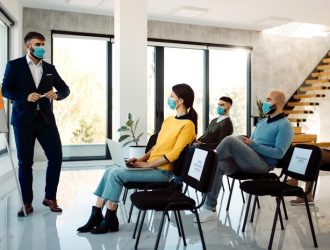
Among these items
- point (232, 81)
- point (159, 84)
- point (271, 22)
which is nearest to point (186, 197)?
point (159, 84)

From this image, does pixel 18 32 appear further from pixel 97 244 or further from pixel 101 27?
pixel 97 244

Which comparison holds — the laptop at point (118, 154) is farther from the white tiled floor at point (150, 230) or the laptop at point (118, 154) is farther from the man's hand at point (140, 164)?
the white tiled floor at point (150, 230)

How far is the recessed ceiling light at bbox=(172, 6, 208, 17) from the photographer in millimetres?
7323

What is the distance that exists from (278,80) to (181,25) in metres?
2.80

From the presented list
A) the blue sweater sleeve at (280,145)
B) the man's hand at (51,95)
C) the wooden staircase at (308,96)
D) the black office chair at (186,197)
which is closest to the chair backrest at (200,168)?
the black office chair at (186,197)

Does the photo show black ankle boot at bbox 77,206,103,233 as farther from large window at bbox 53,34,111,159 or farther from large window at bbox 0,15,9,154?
large window at bbox 53,34,111,159

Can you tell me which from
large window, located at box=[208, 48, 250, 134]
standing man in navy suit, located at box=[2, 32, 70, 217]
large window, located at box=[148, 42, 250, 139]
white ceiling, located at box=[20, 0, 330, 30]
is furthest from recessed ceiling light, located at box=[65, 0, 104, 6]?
standing man in navy suit, located at box=[2, 32, 70, 217]

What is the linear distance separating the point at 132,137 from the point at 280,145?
3177 millimetres

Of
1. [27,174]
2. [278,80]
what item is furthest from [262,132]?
[278,80]

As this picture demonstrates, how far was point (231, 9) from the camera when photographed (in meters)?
7.45

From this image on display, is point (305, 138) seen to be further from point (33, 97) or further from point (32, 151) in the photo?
point (33, 97)

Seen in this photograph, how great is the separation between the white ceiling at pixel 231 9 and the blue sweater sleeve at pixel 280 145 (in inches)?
159

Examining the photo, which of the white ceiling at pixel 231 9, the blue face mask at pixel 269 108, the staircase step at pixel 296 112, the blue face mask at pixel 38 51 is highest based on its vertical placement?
the white ceiling at pixel 231 9

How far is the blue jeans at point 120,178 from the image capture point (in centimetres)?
290
